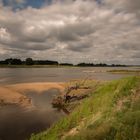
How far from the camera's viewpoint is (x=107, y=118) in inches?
345

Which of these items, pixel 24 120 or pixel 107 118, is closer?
pixel 107 118

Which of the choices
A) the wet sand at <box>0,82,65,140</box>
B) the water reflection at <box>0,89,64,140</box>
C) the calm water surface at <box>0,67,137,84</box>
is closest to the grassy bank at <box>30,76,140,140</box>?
the water reflection at <box>0,89,64,140</box>

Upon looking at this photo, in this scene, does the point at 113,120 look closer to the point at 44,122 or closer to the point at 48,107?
the point at 44,122

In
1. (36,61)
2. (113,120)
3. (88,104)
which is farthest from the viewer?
(36,61)

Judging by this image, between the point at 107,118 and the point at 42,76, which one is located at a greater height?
the point at 107,118

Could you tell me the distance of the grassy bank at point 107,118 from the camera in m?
7.34

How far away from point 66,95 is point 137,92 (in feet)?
51.6

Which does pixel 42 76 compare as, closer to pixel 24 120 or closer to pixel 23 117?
pixel 23 117

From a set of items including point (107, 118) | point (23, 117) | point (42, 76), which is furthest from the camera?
point (42, 76)

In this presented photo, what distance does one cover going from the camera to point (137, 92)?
10.5 metres

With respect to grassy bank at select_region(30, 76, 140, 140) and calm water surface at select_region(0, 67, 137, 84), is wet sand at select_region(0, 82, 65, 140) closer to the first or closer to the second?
grassy bank at select_region(30, 76, 140, 140)

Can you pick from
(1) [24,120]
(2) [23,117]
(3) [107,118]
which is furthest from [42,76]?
(3) [107,118]

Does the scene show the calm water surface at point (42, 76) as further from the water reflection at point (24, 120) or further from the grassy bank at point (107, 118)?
the grassy bank at point (107, 118)

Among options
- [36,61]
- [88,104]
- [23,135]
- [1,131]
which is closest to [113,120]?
[88,104]
